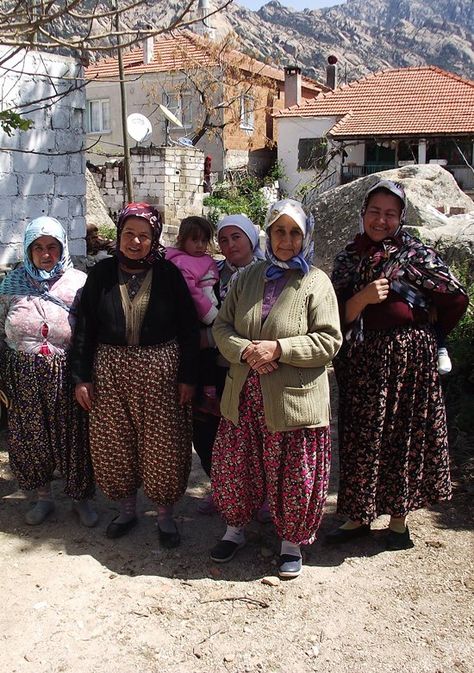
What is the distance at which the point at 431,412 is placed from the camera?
3057mm

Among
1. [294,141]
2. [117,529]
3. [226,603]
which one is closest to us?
[226,603]

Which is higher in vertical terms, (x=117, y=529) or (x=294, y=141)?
(x=294, y=141)

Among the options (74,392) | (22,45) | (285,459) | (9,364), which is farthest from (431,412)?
(22,45)

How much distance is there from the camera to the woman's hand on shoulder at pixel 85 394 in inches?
125

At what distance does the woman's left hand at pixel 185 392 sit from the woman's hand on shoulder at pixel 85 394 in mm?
A: 429

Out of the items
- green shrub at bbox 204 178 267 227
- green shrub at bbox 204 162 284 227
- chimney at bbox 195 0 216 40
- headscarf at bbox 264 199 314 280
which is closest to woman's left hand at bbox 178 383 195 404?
headscarf at bbox 264 199 314 280

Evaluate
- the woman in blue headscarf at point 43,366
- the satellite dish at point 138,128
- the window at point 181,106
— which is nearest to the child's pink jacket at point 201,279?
the woman in blue headscarf at point 43,366

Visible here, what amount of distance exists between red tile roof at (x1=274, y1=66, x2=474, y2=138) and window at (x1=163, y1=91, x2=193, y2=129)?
3.19 metres

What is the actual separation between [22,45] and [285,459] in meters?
2.18

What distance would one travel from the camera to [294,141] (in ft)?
75.0

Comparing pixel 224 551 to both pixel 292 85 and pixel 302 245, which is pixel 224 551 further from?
pixel 292 85

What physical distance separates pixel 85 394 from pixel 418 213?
364 cm

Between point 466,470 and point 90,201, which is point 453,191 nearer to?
point 466,470

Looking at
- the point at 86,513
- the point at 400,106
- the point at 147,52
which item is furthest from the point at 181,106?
the point at 86,513
